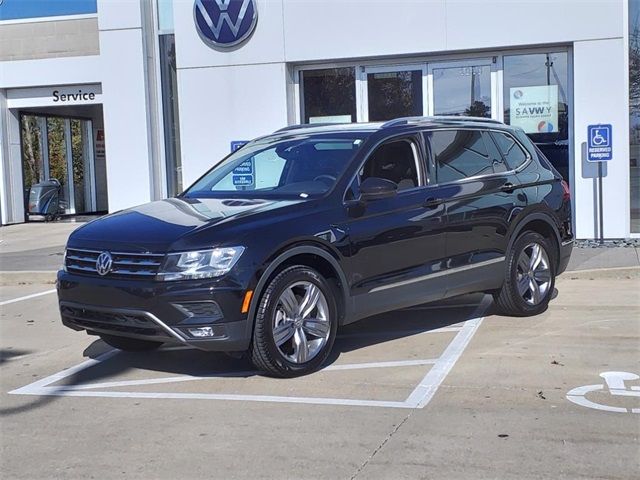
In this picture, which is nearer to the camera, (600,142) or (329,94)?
(600,142)

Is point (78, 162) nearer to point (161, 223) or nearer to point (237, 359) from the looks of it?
point (237, 359)

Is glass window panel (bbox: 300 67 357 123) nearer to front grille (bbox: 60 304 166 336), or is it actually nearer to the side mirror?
the side mirror

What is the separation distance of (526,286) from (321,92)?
7.27 meters

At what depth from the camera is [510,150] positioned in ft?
25.8

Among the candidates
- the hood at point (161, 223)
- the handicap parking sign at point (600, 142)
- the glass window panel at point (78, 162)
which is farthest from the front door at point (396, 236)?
the glass window panel at point (78, 162)

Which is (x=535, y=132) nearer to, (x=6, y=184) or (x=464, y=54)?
(x=464, y=54)

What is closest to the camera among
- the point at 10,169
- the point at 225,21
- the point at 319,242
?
the point at 319,242

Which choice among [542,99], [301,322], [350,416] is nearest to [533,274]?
[301,322]

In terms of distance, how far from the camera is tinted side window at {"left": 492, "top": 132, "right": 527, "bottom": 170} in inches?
306

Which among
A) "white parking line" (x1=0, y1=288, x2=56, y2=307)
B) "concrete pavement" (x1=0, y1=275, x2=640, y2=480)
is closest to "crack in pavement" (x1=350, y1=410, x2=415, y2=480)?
"concrete pavement" (x1=0, y1=275, x2=640, y2=480)

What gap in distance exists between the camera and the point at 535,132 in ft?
42.9

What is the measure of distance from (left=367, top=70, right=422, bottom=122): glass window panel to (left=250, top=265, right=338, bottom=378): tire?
8.16m

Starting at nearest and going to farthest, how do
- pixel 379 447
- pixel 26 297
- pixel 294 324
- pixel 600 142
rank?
1. pixel 379 447
2. pixel 294 324
3. pixel 26 297
4. pixel 600 142

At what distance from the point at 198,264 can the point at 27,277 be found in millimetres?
6950
